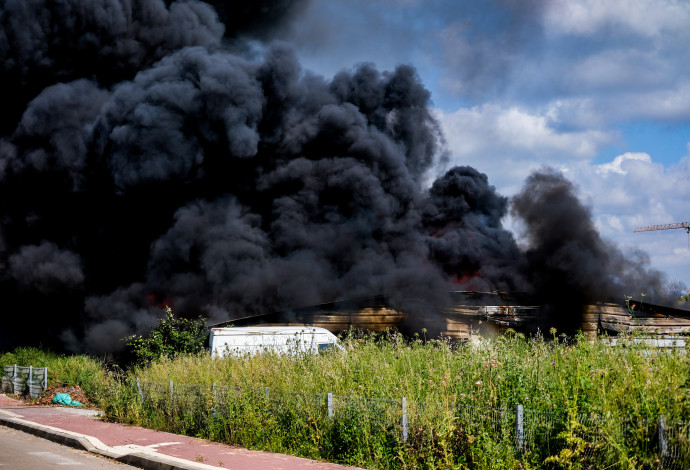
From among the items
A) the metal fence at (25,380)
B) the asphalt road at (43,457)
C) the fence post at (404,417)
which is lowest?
the metal fence at (25,380)

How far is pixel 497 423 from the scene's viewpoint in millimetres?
6652

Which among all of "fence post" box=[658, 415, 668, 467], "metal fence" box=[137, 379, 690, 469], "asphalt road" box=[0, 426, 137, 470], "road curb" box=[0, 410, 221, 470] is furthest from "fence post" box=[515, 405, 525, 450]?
"asphalt road" box=[0, 426, 137, 470]

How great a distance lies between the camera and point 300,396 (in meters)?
8.79

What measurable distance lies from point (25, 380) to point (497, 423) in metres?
17.3

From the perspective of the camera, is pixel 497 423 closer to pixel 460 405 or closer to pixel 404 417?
pixel 460 405

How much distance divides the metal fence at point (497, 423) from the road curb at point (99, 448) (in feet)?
5.20

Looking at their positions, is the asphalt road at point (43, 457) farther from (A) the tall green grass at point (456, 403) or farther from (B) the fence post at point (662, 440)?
(B) the fence post at point (662, 440)

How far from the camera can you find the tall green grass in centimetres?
588

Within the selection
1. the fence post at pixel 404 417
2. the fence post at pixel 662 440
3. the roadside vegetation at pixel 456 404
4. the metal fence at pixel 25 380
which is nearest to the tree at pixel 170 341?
the metal fence at pixel 25 380

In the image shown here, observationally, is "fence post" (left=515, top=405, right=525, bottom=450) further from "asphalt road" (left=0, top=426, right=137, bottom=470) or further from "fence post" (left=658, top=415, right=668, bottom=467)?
"asphalt road" (left=0, top=426, right=137, bottom=470)

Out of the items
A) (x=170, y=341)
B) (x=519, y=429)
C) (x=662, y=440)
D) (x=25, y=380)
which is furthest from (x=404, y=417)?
(x=25, y=380)

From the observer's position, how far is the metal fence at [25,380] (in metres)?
18.4

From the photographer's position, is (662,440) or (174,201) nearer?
(662,440)

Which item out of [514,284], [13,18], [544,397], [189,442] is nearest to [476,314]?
[514,284]
